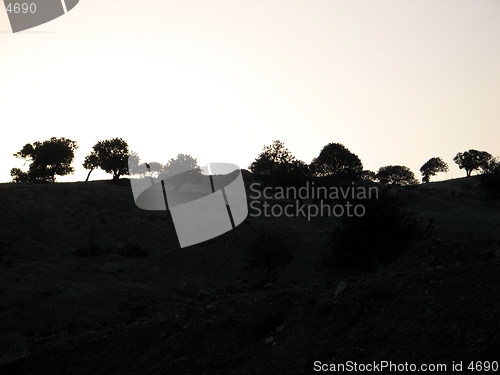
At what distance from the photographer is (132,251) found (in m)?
46.5

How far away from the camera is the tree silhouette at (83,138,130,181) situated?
92.1 metres

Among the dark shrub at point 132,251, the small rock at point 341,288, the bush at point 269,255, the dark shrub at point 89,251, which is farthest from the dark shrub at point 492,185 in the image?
the small rock at point 341,288

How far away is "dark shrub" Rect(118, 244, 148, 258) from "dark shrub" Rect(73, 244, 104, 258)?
191 cm

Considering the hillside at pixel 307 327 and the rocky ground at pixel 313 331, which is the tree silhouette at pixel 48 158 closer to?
the hillside at pixel 307 327

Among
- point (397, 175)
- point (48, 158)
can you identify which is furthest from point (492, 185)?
point (48, 158)

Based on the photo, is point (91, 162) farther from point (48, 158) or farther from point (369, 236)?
point (369, 236)

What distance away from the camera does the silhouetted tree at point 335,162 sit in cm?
10088

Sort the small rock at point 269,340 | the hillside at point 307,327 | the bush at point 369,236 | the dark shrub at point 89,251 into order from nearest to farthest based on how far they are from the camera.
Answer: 1. the hillside at point 307,327
2. the small rock at point 269,340
3. the bush at point 369,236
4. the dark shrub at point 89,251

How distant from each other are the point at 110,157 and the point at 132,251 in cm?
4984

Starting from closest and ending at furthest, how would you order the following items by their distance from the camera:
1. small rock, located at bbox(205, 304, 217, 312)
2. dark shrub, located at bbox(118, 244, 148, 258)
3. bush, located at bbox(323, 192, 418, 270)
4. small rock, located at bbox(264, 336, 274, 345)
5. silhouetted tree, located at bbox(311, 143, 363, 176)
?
small rock, located at bbox(264, 336, 274, 345), small rock, located at bbox(205, 304, 217, 312), bush, located at bbox(323, 192, 418, 270), dark shrub, located at bbox(118, 244, 148, 258), silhouetted tree, located at bbox(311, 143, 363, 176)

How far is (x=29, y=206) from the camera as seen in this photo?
59125mm

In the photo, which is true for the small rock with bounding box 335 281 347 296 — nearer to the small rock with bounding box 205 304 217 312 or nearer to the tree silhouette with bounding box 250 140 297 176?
the small rock with bounding box 205 304 217 312

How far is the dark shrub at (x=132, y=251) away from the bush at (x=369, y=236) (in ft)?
82.0

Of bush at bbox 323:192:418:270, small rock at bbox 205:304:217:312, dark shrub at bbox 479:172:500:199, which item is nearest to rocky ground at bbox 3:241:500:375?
small rock at bbox 205:304:217:312
